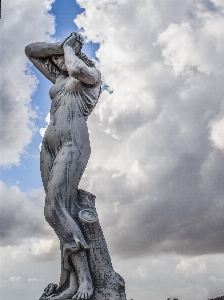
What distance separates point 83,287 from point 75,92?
11.0 ft

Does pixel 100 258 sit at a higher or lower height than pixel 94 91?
lower

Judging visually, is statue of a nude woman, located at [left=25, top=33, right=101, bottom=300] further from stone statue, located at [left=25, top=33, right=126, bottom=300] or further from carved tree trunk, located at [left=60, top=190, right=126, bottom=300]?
carved tree trunk, located at [left=60, top=190, right=126, bottom=300]

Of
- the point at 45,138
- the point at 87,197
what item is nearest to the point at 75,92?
the point at 45,138

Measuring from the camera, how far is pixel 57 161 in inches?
335

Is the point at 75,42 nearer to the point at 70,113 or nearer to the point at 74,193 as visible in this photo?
the point at 70,113

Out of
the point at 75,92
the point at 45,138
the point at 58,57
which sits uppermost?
the point at 58,57

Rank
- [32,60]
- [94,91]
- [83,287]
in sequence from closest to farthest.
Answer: [83,287] < [94,91] < [32,60]

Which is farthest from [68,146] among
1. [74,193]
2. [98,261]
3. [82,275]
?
[82,275]

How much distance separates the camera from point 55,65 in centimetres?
983

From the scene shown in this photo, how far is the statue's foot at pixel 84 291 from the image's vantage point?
7801mm

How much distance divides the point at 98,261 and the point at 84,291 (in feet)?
1.92

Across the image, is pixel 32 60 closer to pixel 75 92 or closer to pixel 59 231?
pixel 75 92

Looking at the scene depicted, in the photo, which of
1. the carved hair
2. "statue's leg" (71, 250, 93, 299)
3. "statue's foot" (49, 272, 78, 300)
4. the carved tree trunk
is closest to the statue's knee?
the carved tree trunk

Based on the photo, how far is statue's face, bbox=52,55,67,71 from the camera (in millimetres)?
9562
